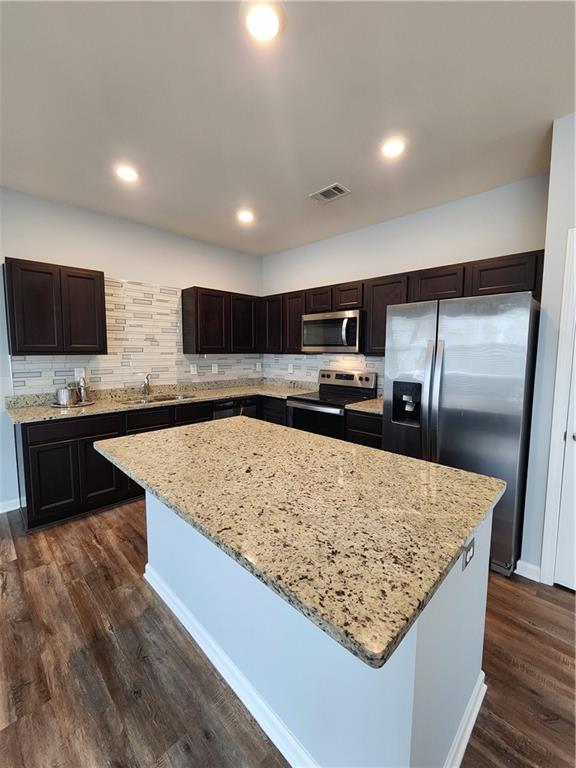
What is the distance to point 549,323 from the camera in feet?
6.61

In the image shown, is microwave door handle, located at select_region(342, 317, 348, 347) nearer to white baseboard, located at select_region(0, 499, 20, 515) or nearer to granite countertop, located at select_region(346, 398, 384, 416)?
granite countertop, located at select_region(346, 398, 384, 416)

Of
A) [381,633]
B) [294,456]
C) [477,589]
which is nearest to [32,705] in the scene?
[294,456]

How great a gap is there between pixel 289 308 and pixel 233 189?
5.29ft

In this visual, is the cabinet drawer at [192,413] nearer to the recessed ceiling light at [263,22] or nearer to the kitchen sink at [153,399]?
the kitchen sink at [153,399]

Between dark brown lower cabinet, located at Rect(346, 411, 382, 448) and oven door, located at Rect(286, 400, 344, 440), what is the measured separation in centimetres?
10

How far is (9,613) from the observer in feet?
6.07

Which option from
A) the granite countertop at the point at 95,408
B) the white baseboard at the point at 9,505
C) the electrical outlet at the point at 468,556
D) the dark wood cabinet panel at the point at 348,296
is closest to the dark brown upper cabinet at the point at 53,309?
the granite countertop at the point at 95,408

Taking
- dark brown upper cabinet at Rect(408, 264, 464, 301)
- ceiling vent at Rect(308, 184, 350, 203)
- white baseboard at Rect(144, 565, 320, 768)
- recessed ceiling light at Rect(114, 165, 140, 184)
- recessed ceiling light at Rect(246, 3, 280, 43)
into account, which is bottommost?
white baseboard at Rect(144, 565, 320, 768)

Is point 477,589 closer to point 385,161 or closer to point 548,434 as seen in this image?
point 548,434

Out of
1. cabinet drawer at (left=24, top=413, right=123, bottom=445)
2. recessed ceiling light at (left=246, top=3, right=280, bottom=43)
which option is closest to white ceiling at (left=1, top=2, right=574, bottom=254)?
recessed ceiling light at (left=246, top=3, right=280, bottom=43)

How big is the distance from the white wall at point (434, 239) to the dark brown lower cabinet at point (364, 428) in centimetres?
163

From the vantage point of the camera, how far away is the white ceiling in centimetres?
136

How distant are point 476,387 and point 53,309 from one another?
3.42 meters

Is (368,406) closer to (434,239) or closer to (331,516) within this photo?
(434,239)
